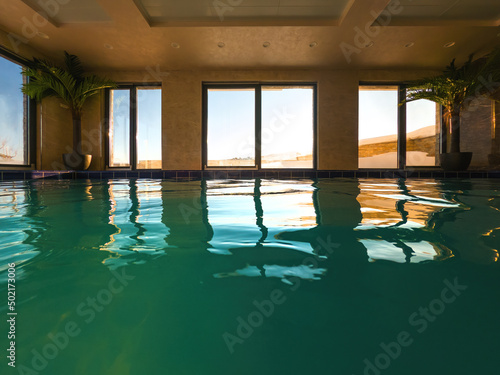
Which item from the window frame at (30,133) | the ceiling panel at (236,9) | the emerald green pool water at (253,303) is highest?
the ceiling panel at (236,9)

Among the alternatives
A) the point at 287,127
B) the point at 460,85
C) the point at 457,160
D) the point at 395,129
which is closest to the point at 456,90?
the point at 460,85

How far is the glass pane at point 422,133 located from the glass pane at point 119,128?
7.30m

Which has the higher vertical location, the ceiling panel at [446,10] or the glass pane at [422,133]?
the ceiling panel at [446,10]

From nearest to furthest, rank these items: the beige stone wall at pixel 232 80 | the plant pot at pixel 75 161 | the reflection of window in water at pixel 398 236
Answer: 1. the reflection of window in water at pixel 398 236
2. the plant pot at pixel 75 161
3. the beige stone wall at pixel 232 80

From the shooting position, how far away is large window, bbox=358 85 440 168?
7.23 m

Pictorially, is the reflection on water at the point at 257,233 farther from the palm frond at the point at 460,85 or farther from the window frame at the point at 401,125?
the window frame at the point at 401,125

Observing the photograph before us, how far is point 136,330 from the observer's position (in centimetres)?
43

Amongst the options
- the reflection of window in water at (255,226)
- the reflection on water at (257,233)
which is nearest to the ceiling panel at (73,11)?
the reflection on water at (257,233)

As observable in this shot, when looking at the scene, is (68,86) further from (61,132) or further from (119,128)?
(119,128)

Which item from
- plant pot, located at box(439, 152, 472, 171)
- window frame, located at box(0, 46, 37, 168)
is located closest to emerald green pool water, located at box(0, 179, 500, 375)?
plant pot, located at box(439, 152, 472, 171)

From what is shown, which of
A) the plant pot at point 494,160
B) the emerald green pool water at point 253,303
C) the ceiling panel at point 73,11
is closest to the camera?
the emerald green pool water at point 253,303

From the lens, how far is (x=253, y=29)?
202 inches

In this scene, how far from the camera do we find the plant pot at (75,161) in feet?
20.6

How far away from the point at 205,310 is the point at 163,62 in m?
7.18
